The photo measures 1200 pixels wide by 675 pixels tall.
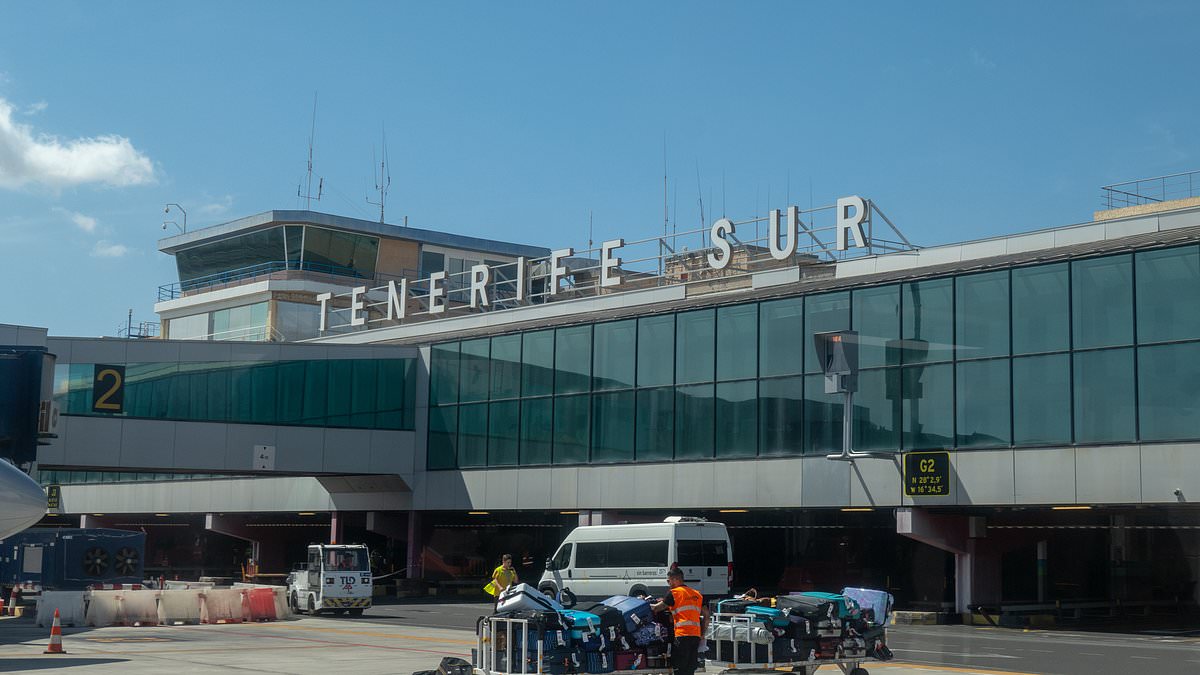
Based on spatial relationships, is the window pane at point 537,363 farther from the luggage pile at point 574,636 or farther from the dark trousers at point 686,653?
the dark trousers at point 686,653

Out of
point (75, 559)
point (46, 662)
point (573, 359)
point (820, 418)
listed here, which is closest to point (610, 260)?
point (573, 359)

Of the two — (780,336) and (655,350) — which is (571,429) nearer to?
(655,350)

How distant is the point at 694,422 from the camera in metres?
47.8

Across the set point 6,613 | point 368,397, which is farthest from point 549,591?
point 368,397

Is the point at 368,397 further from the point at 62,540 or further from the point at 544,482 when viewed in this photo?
the point at 62,540

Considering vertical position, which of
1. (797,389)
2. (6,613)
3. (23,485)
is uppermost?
(797,389)

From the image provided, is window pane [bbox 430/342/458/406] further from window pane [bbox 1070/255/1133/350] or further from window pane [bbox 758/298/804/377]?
window pane [bbox 1070/255/1133/350]

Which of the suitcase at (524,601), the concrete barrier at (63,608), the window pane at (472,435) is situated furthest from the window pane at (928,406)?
the concrete barrier at (63,608)

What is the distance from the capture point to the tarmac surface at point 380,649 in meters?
24.9

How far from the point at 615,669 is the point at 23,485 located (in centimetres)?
1119

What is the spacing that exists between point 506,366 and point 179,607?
1966cm

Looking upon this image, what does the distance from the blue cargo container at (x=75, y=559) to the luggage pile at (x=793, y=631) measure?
33080mm

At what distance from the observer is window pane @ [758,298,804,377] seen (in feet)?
146

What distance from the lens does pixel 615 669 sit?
63.1 ft
